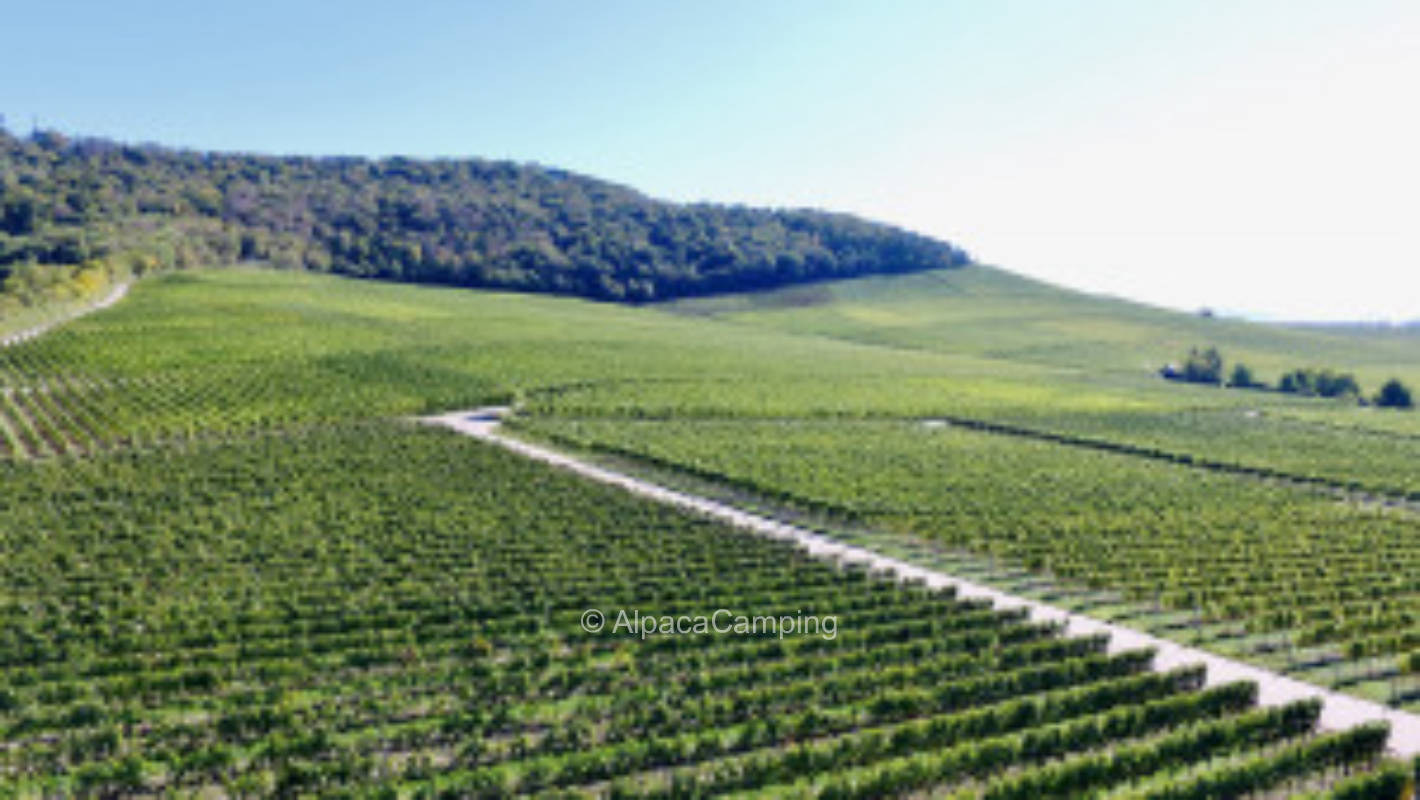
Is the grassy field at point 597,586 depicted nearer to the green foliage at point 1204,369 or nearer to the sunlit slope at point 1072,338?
the green foliage at point 1204,369

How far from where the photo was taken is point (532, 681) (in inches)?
1117

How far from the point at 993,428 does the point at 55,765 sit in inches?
A: 3310

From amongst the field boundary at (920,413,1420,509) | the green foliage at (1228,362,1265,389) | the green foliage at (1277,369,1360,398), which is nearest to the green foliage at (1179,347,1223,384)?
the green foliage at (1228,362,1265,389)

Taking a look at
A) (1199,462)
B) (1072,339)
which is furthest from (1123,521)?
(1072,339)

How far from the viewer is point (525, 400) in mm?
89562

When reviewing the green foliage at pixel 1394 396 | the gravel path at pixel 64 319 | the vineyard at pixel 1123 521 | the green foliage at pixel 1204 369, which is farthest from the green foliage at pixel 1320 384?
the gravel path at pixel 64 319

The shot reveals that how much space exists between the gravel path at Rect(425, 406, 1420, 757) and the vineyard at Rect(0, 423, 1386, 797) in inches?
70.9

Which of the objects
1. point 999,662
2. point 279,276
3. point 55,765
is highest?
point 279,276

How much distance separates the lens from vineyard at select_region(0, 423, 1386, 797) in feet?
75.8

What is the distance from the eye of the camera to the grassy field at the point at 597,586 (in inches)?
949

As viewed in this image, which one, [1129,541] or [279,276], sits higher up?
[279,276]

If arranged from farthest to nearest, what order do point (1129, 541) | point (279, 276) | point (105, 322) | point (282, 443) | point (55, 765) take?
point (279, 276) → point (105, 322) → point (282, 443) → point (1129, 541) → point (55, 765)

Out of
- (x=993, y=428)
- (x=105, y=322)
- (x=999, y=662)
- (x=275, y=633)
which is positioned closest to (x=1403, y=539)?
(x=999, y=662)

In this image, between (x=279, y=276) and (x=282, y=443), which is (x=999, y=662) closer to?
(x=282, y=443)
